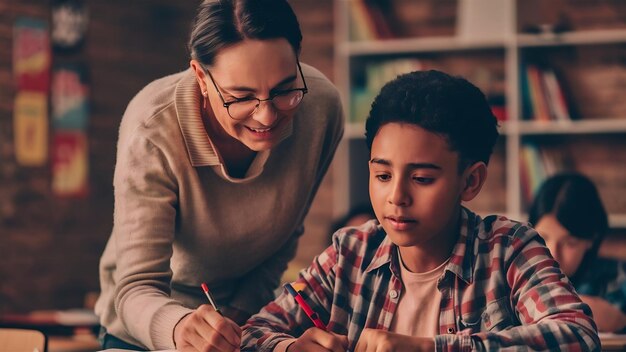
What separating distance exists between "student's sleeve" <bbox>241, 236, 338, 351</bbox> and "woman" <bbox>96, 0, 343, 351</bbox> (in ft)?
0.26

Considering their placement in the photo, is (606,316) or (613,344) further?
(606,316)

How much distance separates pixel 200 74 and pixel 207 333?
51 cm

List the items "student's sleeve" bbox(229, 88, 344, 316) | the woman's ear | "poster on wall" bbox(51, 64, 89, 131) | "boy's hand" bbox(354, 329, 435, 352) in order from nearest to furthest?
"boy's hand" bbox(354, 329, 435, 352) < the woman's ear < "student's sleeve" bbox(229, 88, 344, 316) < "poster on wall" bbox(51, 64, 89, 131)

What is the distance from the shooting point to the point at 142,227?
5.52 feet

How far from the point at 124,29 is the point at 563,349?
3.98m

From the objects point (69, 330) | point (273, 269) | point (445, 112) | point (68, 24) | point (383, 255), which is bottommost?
point (69, 330)

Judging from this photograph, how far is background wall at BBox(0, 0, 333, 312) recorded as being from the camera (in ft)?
13.9

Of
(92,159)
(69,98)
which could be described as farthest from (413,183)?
(92,159)

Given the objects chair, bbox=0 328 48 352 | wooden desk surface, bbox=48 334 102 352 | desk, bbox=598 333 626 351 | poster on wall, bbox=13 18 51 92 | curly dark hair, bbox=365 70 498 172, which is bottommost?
wooden desk surface, bbox=48 334 102 352

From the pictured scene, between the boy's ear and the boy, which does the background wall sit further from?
the boy's ear

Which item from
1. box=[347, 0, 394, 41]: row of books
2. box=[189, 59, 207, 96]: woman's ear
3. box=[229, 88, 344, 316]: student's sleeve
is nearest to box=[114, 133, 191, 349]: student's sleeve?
box=[189, 59, 207, 96]: woman's ear

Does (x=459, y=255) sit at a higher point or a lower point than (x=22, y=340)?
higher

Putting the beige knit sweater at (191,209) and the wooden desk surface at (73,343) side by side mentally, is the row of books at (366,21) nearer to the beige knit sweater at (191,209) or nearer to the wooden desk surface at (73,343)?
the wooden desk surface at (73,343)

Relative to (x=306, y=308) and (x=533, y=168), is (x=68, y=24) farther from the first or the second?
(x=306, y=308)
